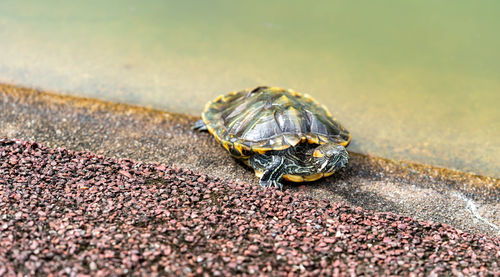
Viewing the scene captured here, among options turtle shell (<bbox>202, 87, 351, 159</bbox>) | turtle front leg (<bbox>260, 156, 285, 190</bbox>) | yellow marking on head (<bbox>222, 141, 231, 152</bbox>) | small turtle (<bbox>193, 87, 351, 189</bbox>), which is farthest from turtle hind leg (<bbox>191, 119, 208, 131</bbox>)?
turtle front leg (<bbox>260, 156, 285, 190</bbox>)

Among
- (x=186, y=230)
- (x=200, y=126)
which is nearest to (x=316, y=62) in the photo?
(x=200, y=126)

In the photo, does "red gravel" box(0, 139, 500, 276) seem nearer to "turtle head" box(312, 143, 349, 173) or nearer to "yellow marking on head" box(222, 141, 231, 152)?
"turtle head" box(312, 143, 349, 173)

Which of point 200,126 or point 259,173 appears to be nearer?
point 259,173

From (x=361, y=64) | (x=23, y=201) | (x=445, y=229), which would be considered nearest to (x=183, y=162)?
(x=23, y=201)

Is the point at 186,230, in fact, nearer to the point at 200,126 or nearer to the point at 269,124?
the point at 269,124

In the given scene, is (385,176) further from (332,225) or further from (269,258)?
(269,258)

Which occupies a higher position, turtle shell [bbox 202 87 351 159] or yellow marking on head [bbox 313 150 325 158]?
turtle shell [bbox 202 87 351 159]
